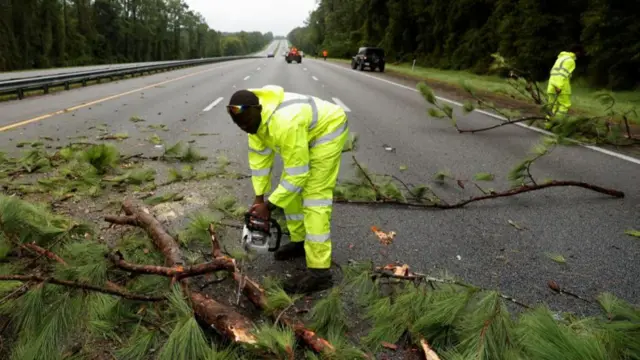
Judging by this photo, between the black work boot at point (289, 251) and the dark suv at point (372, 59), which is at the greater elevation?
the dark suv at point (372, 59)

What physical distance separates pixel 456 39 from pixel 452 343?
1211 inches

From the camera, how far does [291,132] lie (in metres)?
2.60

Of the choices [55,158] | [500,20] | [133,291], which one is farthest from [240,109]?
[500,20]

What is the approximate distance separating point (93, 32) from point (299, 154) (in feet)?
263

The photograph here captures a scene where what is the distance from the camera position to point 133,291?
2.49 m

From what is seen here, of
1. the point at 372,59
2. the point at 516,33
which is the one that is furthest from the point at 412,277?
the point at 372,59

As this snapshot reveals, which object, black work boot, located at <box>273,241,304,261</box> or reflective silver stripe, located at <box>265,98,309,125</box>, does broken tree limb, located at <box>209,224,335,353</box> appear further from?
reflective silver stripe, located at <box>265,98,309,125</box>

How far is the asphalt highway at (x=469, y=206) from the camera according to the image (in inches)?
129

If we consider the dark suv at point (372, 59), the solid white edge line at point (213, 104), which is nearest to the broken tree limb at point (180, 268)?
the solid white edge line at point (213, 104)

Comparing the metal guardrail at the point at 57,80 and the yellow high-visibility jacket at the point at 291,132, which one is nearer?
the yellow high-visibility jacket at the point at 291,132

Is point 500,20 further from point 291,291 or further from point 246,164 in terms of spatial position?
point 291,291

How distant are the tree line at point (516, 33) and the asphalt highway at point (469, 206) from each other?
687 cm

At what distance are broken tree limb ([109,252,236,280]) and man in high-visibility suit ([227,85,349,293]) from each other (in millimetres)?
385

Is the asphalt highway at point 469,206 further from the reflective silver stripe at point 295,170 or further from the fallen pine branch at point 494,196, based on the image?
the reflective silver stripe at point 295,170
